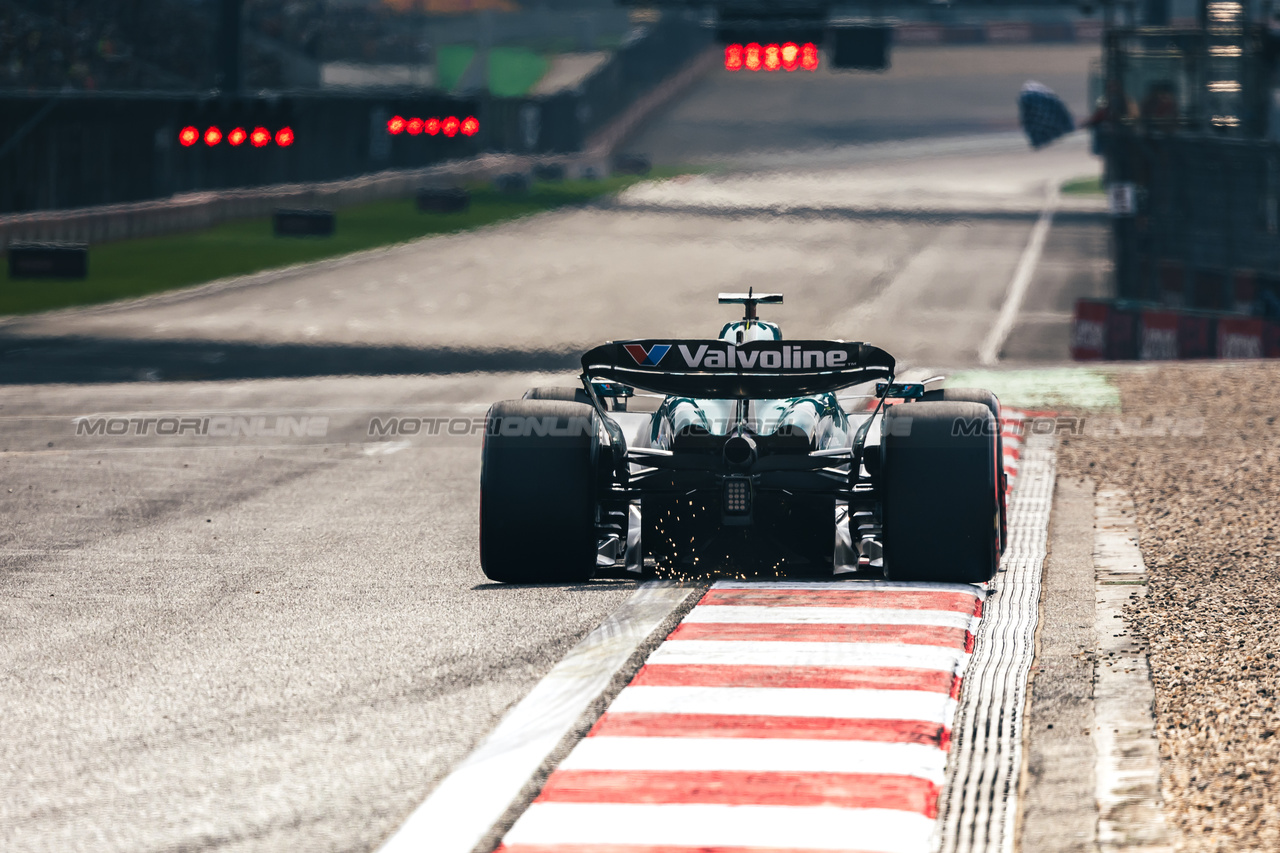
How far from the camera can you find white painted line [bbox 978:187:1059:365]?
28.8 m

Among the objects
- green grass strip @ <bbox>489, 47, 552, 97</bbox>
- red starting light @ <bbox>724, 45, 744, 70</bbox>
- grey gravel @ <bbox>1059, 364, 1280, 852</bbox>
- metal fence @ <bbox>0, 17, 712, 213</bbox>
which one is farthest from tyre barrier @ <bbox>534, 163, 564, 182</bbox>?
grey gravel @ <bbox>1059, 364, 1280, 852</bbox>

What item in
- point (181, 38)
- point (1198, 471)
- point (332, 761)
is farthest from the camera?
point (181, 38)

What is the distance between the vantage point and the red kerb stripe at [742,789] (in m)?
5.98

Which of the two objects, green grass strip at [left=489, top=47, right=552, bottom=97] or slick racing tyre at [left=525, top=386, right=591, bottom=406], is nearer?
slick racing tyre at [left=525, top=386, right=591, bottom=406]

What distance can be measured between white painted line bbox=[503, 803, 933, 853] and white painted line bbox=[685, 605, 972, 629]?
8.82ft

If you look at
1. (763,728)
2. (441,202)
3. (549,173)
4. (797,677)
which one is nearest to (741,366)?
(797,677)

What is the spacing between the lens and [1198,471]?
44.8ft

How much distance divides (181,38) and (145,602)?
50.8 meters

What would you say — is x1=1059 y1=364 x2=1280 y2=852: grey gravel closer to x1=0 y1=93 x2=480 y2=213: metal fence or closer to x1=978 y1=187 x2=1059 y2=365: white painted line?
x1=978 y1=187 x2=1059 y2=365: white painted line

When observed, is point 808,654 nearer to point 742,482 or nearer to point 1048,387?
point 742,482

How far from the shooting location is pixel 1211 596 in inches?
362

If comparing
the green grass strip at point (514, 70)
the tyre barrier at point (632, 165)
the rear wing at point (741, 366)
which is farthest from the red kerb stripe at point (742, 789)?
the green grass strip at point (514, 70)

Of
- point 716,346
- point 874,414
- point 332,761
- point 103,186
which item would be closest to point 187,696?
point 332,761

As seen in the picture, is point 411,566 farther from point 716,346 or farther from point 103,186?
point 103,186
